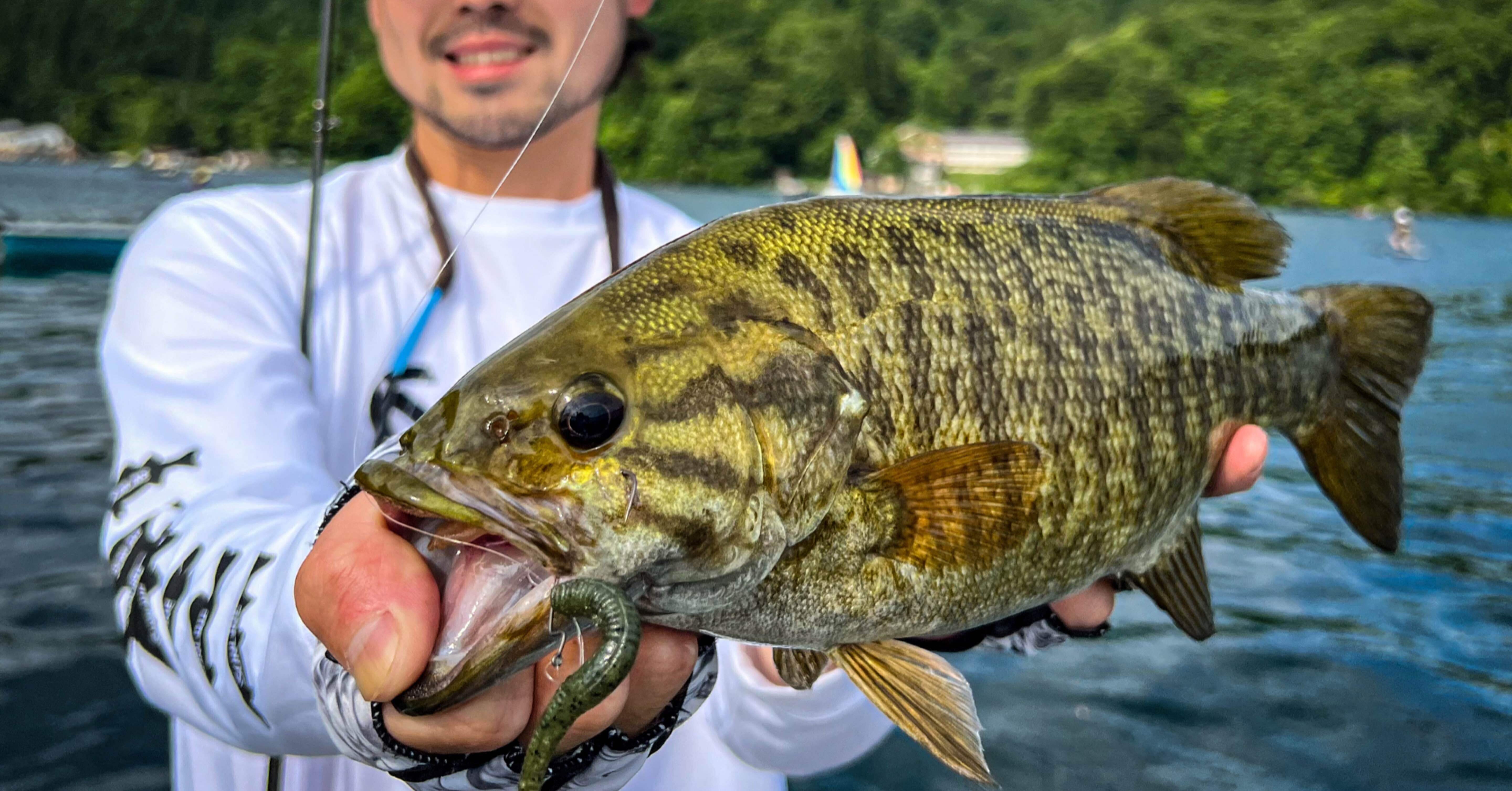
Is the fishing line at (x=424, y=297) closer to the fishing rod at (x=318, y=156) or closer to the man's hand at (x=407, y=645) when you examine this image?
the fishing rod at (x=318, y=156)

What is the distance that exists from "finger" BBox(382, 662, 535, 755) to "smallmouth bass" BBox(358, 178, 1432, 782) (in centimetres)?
6

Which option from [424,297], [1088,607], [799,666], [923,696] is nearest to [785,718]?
[1088,607]

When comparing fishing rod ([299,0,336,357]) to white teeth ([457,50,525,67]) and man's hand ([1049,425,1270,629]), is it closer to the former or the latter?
white teeth ([457,50,525,67])

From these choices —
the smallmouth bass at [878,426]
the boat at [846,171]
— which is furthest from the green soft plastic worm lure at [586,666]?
the boat at [846,171]

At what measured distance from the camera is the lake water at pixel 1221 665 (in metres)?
4.84

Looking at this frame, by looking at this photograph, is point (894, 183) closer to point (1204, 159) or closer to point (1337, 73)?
point (1204, 159)

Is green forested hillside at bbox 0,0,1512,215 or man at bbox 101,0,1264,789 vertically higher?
man at bbox 101,0,1264,789

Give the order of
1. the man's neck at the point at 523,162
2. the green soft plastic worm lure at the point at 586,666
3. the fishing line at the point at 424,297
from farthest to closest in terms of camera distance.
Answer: the man's neck at the point at 523,162, the fishing line at the point at 424,297, the green soft plastic worm lure at the point at 586,666

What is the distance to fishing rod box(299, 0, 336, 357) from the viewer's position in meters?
1.87

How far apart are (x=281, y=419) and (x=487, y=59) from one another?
86 centimetres

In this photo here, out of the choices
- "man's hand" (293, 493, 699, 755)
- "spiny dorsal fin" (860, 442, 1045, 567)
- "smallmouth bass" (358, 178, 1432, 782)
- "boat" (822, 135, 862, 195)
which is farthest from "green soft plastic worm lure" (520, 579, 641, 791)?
"boat" (822, 135, 862, 195)

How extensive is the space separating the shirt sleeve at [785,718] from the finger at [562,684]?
40.0 inches

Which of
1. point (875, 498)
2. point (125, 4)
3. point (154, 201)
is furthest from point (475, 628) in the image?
point (125, 4)

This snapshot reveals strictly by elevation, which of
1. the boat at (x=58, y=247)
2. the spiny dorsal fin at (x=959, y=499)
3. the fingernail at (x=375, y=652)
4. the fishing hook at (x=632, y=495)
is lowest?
the boat at (x=58, y=247)
